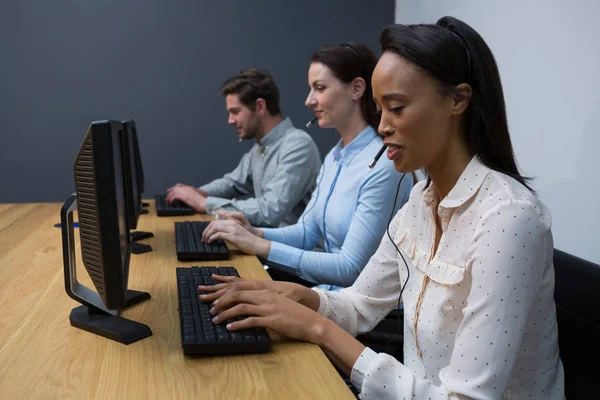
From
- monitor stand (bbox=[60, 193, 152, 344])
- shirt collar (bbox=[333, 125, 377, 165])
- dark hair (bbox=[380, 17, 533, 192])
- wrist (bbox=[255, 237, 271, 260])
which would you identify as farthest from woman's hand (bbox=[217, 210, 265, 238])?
dark hair (bbox=[380, 17, 533, 192])

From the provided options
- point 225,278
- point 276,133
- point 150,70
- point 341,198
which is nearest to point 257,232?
point 341,198

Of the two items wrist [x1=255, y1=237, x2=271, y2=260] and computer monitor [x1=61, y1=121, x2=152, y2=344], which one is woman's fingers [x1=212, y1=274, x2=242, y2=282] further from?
wrist [x1=255, y1=237, x2=271, y2=260]

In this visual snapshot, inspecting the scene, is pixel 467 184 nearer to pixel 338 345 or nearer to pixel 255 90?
pixel 338 345

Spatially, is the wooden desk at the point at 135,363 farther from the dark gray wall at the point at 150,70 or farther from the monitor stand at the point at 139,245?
the dark gray wall at the point at 150,70

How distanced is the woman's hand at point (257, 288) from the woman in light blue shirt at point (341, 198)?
1.68ft

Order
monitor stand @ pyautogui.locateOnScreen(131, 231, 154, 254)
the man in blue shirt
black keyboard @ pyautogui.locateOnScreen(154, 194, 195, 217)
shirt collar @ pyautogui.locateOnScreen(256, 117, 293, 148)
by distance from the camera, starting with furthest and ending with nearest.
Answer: shirt collar @ pyautogui.locateOnScreen(256, 117, 293, 148) → the man in blue shirt → black keyboard @ pyautogui.locateOnScreen(154, 194, 195, 217) → monitor stand @ pyautogui.locateOnScreen(131, 231, 154, 254)

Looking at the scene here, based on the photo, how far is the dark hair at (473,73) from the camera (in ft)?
3.32

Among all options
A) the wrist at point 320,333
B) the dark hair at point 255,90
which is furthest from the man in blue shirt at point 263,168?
the wrist at point 320,333

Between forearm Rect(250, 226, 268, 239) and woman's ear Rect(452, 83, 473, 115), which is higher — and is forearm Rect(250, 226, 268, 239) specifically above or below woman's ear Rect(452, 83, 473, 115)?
below

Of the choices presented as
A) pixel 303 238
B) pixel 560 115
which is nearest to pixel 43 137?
pixel 303 238

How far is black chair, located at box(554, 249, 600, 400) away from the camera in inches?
39.6

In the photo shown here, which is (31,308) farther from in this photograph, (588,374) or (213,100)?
(213,100)

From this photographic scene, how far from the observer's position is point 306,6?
3.67m

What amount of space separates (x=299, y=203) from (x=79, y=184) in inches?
69.3
